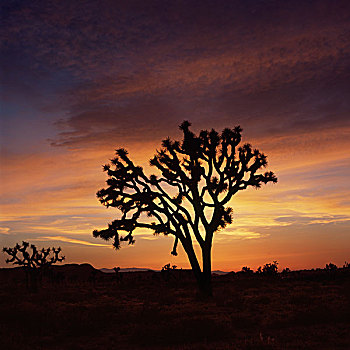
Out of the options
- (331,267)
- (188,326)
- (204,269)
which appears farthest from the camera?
(331,267)

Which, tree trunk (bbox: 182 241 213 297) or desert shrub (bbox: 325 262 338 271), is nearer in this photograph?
tree trunk (bbox: 182 241 213 297)

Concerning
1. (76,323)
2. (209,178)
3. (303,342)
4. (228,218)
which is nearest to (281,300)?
(228,218)

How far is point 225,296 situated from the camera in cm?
2172

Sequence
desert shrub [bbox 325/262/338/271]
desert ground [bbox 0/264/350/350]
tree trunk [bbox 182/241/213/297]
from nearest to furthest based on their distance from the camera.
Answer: desert ground [bbox 0/264/350/350]
tree trunk [bbox 182/241/213/297]
desert shrub [bbox 325/262/338/271]

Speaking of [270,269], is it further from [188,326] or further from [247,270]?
[188,326]

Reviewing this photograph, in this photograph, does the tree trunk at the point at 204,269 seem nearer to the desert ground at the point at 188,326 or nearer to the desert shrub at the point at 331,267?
the desert ground at the point at 188,326

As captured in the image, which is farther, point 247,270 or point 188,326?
point 247,270

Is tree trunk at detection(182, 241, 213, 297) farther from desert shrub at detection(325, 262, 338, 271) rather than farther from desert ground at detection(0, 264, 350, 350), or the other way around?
desert shrub at detection(325, 262, 338, 271)

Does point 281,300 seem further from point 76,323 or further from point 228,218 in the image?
point 76,323

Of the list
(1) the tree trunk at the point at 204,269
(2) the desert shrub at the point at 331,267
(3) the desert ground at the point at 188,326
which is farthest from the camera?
(2) the desert shrub at the point at 331,267

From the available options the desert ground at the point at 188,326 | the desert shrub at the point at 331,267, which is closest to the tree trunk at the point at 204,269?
the desert ground at the point at 188,326

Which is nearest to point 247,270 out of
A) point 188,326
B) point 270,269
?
point 270,269

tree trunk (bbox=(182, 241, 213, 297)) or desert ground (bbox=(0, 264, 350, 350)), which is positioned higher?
tree trunk (bbox=(182, 241, 213, 297))

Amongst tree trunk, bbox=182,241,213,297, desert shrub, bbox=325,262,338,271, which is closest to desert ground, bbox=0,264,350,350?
tree trunk, bbox=182,241,213,297
